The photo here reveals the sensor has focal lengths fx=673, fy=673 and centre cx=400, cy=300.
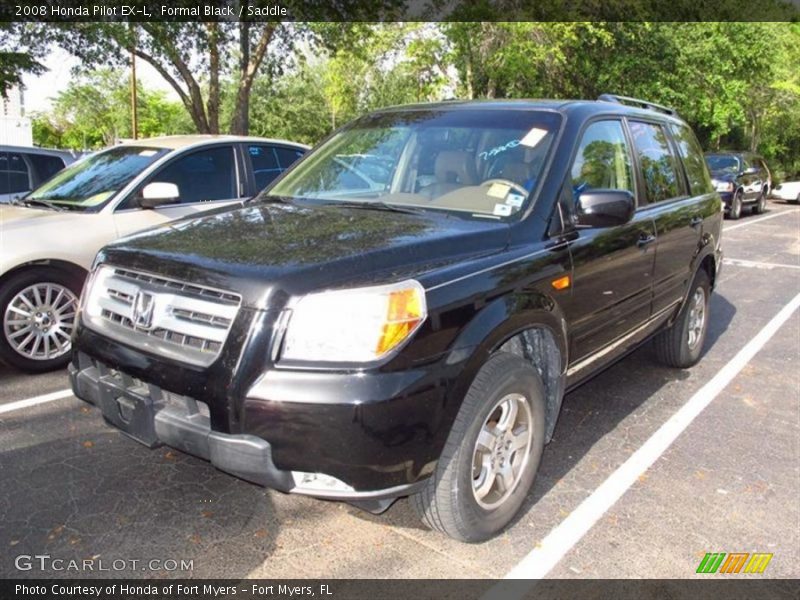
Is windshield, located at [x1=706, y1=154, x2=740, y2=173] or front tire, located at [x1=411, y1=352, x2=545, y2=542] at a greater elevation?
windshield, located at [x1=706, y1=154, x2=740, y2=173]

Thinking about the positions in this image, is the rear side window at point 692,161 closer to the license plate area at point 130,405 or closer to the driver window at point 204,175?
the driver window at point 204,175

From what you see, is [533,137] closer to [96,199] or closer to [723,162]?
[96,199]

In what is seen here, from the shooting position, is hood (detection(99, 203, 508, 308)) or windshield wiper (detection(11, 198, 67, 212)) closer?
hood (detection(99, 203, 508, 308))

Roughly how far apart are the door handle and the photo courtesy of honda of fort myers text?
0.04m

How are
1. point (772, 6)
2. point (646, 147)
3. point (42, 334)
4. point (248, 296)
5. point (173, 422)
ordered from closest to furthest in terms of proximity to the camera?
point (248, 296) → point (173, 422) → point (646, 147) → point (42, 334) → point (772, 6)

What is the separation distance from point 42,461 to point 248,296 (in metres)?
2.02

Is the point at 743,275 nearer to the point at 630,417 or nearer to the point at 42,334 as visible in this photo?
the point at 630,417

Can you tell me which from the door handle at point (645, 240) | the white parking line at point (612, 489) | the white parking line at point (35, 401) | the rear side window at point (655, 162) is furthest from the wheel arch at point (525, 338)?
the white parking line at point (35, 401)

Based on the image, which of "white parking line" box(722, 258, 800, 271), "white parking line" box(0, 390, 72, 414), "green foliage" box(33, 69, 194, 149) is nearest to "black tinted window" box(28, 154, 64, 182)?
"white parking line" box(0, 390, 72, 414)

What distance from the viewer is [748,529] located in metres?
3.20

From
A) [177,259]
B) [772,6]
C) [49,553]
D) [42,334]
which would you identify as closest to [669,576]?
[177,259]

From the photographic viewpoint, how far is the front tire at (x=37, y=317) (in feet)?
15.7

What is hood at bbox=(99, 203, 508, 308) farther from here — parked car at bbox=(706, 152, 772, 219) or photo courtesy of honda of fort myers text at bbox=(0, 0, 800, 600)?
parked car at bbox=(706, 152, 772, 219)

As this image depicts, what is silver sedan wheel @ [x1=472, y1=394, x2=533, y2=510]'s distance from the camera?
9.52 feet
